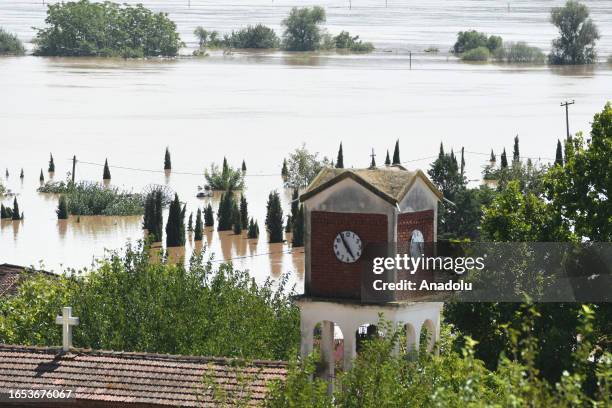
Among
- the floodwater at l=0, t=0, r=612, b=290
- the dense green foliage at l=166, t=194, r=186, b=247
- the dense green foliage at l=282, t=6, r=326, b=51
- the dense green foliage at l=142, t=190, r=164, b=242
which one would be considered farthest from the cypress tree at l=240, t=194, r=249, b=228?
the dense green foliage at l=282, t=6, r=326, b=51

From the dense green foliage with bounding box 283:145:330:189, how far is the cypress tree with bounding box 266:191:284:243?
1439 centimetres

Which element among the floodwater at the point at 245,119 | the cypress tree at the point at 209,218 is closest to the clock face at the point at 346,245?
the floodwater at the point at 245,119

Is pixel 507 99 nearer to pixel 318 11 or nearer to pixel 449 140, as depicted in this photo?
pixel 449 140

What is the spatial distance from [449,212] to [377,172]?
35.6 metres

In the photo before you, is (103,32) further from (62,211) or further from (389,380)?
(389,380)

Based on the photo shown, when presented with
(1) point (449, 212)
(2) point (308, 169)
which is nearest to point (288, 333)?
(1) point (449, 212)

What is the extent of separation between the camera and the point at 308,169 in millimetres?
85188

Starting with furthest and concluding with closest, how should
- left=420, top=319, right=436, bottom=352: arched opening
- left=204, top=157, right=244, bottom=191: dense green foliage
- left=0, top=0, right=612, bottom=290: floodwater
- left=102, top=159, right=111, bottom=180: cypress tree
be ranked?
1. left=102, top=159, right=111, bottom=180: cypress tree
2. left=204, top=157, right=244, bottom=191: dense green foliage
3. left=0, top=0, right=612, bottom=290: floodwater
4. left=420, top=319, right=436, bottom=352: arched opening

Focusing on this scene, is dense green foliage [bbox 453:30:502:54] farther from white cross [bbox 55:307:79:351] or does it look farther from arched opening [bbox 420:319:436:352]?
arched opening [bbox 420:319:436:352]

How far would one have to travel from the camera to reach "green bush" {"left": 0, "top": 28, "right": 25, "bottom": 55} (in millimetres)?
171375

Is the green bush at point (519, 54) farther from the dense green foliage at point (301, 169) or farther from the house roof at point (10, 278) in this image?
the house roof at point (10, 278)

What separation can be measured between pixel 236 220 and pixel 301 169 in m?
14.8

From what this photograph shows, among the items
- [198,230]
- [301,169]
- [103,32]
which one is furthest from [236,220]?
[103,32]

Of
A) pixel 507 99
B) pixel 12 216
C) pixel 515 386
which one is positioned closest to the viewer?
pixel 515 386
